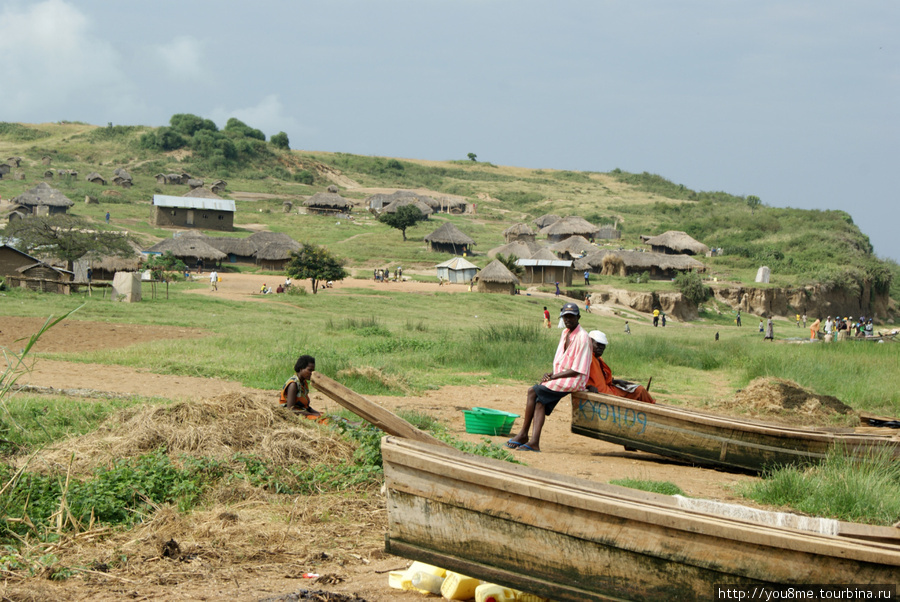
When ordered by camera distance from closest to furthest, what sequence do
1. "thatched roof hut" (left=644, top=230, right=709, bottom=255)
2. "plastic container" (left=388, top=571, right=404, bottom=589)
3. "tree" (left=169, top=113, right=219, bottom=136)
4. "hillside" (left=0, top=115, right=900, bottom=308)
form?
"plastic container" (left=388, top=571, right=404, bottom=589), "hillside" (left=0, top=115, right=900, bottom=308), "thatched roof hut" (left=644, top=230, right=709, bottom=255), "tree" (left=169, top=113, right=219, bottom=136)

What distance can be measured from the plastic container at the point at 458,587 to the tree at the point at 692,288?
38811mm

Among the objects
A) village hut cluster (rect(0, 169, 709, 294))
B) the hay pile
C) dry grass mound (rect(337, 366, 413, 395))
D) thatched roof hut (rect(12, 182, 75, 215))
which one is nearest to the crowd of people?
village hut cluster (rect(0, 169, 709, 294))

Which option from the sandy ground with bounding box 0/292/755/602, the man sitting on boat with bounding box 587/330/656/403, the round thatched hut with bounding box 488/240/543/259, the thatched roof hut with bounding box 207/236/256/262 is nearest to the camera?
the sandy ground with bounding box 0/292/755/602

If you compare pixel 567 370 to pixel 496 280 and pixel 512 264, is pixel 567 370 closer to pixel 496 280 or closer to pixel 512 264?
pixel 496 280

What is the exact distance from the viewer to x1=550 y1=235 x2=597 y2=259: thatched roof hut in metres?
53.1

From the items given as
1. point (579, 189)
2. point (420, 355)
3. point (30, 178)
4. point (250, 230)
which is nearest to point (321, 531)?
point (420, 355)

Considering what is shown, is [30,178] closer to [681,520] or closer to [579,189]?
[579,189]

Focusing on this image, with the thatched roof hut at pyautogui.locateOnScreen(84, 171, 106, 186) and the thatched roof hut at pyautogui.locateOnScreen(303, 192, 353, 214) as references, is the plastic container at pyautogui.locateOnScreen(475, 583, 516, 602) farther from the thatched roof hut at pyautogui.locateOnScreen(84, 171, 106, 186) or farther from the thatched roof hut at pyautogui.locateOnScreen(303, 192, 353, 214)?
the thatched roof hut at pyautogui.locateOnScreen(84, 171, 106, 186)

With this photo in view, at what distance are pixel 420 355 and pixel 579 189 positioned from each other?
284 feet

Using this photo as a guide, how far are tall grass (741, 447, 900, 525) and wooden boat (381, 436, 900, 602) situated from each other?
206 centimetres

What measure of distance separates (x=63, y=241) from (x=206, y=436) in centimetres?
2694

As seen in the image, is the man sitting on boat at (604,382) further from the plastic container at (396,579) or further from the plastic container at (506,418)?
the plastic container at (396,579)

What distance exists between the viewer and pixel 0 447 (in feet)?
19.6

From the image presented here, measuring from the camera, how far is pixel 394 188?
3425 inches
